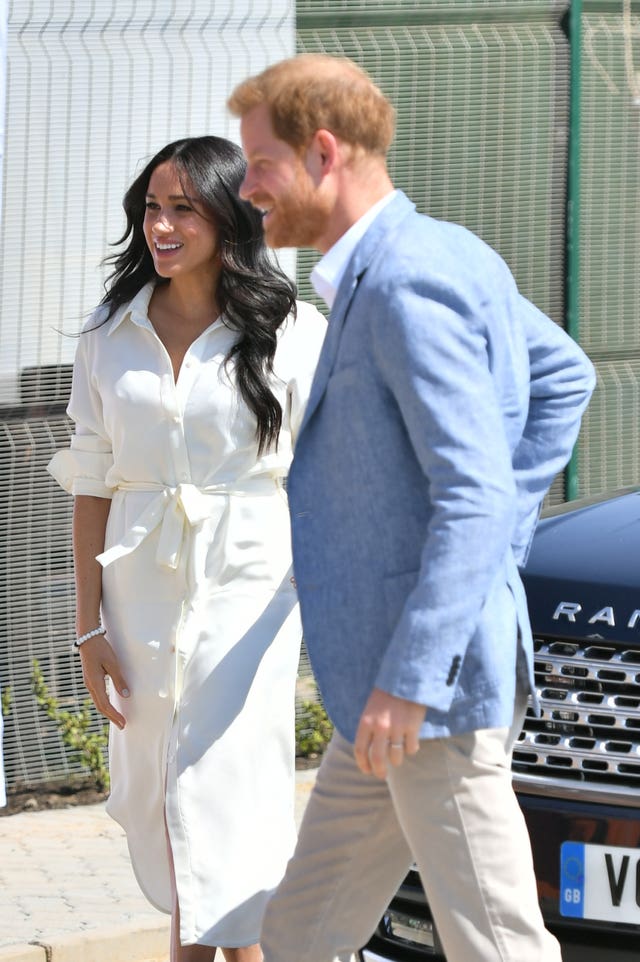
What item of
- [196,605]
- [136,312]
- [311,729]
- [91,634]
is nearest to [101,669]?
[91,634]

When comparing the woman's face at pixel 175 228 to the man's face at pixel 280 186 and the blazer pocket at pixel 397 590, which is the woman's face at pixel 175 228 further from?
the blazer pocket at pixel 397 590

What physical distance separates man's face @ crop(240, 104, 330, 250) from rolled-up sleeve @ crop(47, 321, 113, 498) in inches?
50.6

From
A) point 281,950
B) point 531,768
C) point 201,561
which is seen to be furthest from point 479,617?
point 201,561

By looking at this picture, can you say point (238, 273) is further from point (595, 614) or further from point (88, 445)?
point (595, 614)

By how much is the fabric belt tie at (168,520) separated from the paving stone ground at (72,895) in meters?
1.39

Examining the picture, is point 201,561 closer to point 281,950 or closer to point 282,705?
point 282,705

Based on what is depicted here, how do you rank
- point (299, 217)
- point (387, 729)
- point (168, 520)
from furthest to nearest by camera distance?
point (168, 520) < point (299, 217) < point (387, 729)


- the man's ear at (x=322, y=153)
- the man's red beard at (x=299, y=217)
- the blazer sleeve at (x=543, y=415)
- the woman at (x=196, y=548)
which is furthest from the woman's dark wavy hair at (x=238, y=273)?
the man's ear at (x=322, y=153)

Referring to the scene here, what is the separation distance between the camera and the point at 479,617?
2547 mm

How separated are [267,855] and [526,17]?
4.67m

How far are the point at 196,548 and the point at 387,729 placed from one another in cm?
139

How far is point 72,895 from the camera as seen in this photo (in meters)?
5.11

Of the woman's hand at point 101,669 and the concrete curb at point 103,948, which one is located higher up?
the woman's hand at point 101,669

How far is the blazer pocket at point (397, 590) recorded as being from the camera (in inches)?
100
